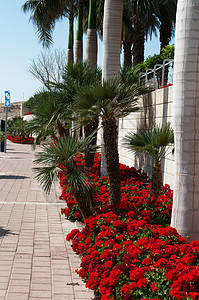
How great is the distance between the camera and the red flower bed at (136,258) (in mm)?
3916

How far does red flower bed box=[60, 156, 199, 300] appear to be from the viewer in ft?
12.8

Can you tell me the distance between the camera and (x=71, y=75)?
11023 mm

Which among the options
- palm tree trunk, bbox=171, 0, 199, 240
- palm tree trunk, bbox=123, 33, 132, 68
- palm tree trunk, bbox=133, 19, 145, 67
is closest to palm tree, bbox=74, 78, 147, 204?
palm tree trunk, bbox=171, 0, 199, 240

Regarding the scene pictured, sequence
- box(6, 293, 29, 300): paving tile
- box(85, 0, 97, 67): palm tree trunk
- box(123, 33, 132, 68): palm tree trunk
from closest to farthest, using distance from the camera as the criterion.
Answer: box(6, 293, 29, 300): paving tile < box(85, 0, 97, 67): palm tree trunk < box(123, 33, 132, 68): palm tree trunk

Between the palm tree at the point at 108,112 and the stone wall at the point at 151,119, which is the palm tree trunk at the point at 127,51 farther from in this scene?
the palm tree at the point at 108,112

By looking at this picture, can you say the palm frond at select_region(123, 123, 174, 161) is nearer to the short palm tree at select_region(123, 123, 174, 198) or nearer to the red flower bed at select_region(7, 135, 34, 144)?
the short palm tree at select_region(123, 123, 174, 198)

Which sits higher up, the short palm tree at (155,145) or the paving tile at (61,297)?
the short palm tree at (155,145)

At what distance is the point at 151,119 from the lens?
32.5 ft

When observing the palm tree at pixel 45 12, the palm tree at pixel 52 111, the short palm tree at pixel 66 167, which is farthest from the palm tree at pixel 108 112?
the palm tree at pixel 45 12

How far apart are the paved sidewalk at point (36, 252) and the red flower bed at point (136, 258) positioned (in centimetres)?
23

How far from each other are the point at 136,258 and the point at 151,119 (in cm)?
574

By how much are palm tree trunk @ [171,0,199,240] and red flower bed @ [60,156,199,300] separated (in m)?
0.31

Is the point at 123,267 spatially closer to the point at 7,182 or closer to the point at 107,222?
the point at 107,222

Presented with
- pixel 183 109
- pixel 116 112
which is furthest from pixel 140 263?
pixel 116 112
